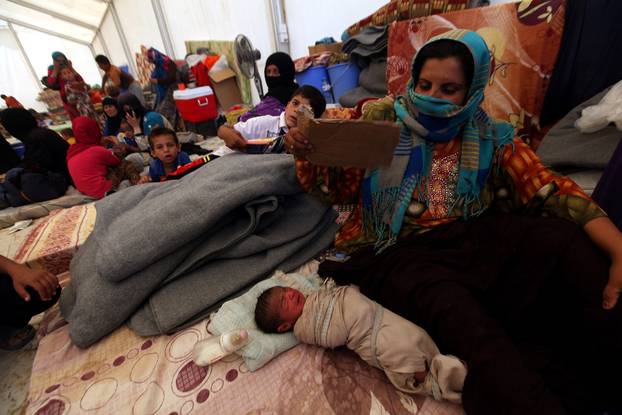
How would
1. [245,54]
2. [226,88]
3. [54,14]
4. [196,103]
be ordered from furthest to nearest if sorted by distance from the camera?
[54,14] → [226,88] → [196,103] → [245,54]

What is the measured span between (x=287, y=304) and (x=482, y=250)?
26.2 inches

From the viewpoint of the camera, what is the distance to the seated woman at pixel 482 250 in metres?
0.66

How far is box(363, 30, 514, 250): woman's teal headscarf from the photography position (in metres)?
0.89

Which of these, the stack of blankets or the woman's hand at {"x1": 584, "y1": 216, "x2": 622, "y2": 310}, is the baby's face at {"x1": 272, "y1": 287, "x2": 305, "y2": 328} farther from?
the stack of blankets

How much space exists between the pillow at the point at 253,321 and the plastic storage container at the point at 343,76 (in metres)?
2.34

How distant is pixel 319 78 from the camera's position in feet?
9.77

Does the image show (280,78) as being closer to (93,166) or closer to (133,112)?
(93,166)

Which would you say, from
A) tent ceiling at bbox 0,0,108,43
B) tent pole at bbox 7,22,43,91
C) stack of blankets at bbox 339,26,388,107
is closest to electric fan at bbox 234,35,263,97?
stack of blankets at bbox 339,26,388,107

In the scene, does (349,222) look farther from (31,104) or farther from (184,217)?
(31,104)

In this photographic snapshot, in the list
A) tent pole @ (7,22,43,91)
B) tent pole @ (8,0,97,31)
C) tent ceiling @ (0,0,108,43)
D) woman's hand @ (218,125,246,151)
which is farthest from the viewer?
tent pole @ (7,22,43,91)

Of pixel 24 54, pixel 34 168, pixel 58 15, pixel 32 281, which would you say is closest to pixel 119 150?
pixel 34 168

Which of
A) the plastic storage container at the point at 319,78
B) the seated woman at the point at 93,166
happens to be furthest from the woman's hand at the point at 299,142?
the seated woman at the point at 93,166

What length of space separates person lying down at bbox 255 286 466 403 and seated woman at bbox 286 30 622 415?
0.05 m

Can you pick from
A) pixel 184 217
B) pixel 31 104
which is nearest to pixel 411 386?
pixel 184 217
